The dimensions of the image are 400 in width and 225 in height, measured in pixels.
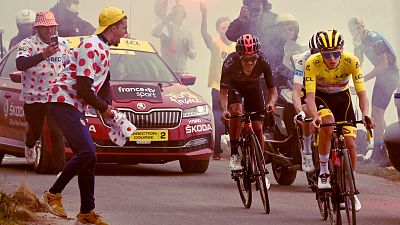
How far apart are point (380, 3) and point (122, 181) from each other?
5879 millimetres

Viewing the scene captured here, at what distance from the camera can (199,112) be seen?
18672mm

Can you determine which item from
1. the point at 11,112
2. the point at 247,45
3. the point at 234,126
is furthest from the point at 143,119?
the point at 247,45

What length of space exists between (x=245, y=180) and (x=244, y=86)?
118 cm

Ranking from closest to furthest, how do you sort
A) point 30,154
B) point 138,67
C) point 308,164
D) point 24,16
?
point 308,164 → point 30,154 → point 138,67 → point 24,16

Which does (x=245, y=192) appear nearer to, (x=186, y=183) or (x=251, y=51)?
(x=251, y=51)

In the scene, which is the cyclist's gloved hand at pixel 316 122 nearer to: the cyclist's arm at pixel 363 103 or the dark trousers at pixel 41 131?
the cyclist's arm at pixel 363 103

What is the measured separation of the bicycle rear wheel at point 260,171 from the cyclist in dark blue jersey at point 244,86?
43cm

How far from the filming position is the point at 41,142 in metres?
18.2

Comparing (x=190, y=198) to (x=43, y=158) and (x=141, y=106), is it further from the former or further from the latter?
(x=43, y=158)

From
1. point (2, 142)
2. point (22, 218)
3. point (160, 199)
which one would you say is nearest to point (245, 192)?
point (160, 199)

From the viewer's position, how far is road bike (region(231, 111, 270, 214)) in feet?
46.2

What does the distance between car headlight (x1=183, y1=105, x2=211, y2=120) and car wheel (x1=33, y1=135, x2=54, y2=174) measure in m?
1.70

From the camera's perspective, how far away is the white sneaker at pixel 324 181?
40.9 ft

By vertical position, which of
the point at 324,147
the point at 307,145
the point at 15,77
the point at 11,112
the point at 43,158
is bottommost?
the point at 43,158
